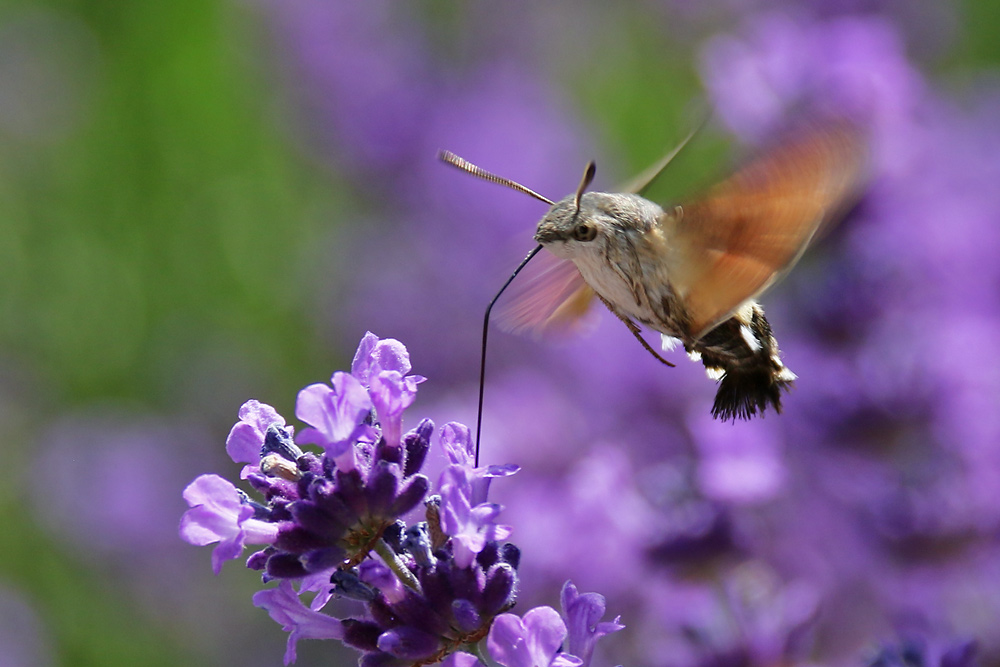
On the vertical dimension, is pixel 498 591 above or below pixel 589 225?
below

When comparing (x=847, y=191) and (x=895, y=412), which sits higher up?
(x=895, y=412)

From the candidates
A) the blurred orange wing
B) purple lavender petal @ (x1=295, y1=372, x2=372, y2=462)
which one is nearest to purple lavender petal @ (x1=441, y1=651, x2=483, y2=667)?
purple lavender petal @ (x1=295, y1=372, x2=372, y2=462)

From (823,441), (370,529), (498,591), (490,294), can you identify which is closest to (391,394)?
(370,529)

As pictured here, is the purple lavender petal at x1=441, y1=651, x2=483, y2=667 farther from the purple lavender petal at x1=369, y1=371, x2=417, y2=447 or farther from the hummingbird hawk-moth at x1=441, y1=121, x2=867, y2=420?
the hummingbird hawk-moth at x1=441, y1=121, x2=867, y2=420

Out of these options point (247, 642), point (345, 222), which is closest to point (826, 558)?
point (247, 642)

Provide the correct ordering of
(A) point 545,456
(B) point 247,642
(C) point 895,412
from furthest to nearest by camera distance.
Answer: (B) point 247,642 → (A) point 545,456 → (C) point 895,412

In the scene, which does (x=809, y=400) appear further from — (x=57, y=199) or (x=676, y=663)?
(x=57, y=199)

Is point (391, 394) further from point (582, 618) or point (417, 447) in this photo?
point (582, 618)
